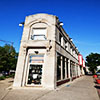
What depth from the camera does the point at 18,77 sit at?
26.3ft

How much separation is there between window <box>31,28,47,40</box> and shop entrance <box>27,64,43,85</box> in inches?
120

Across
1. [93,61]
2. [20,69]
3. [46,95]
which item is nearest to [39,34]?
[20,69]

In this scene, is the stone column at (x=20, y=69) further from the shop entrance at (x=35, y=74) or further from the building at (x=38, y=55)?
the shop entrance at (x=35, y=74)

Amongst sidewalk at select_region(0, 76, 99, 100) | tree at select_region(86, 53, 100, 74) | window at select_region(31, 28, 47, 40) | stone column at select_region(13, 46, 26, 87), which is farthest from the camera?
tree at select_region(86, 53, 100, 74)

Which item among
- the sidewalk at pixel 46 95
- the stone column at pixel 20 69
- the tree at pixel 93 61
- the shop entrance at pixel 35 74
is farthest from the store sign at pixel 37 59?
the tree at pixel 93 61

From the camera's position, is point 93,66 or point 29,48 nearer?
point 29,48

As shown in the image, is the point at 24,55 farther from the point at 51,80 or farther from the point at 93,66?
the point at 93,66

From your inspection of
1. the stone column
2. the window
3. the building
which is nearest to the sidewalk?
the stone column

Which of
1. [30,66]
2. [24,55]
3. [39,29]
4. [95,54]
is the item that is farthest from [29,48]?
[95,54]

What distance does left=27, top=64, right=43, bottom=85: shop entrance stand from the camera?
8.06 m

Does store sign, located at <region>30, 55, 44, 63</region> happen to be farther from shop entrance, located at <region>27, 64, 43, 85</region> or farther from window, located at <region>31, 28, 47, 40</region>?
window, located at <region>31, 28, 47, 40</region>

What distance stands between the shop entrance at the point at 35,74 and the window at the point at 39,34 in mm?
3051

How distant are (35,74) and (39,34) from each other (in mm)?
4392

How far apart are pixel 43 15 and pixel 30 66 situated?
612 centimetres
